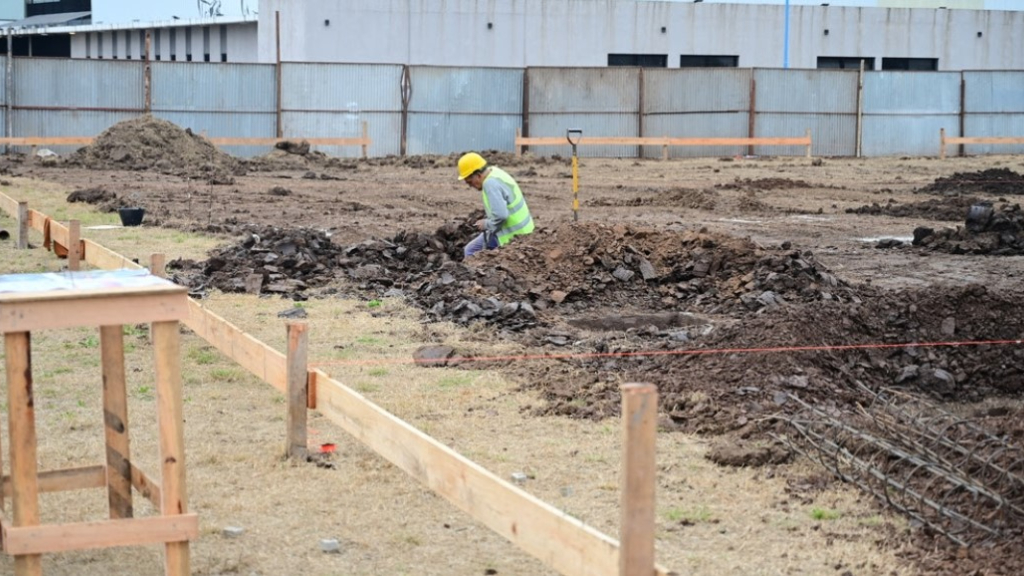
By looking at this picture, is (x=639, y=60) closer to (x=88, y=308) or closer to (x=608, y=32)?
(x=608, y=32)

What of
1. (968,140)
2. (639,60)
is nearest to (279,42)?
(639,60)

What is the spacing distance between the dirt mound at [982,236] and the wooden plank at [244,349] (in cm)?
1126

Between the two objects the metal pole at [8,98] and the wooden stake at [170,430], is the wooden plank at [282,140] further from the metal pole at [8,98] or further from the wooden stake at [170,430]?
the wooden stake at [170,430]

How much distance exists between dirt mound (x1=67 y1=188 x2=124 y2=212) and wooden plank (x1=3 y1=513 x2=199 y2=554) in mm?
18641

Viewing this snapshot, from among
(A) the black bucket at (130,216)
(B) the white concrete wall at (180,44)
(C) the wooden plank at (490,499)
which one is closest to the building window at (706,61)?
(B) the white concrete wall at (180,44)

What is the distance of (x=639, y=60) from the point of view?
48.1 metres

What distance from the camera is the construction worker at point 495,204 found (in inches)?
549

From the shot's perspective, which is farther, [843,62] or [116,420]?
[843,62]

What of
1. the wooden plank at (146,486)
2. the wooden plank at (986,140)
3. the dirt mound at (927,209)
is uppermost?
the wooden plank at (986,140)

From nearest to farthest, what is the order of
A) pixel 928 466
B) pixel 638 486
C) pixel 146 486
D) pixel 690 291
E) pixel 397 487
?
pixel 638 486, pixel 146 486, pixel 928 466, pixel 397 487, pixel 690 291

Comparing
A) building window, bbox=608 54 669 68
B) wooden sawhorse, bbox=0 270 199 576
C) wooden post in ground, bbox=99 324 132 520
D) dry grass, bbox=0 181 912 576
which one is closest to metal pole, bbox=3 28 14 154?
building window, bbox=608 54 669 68

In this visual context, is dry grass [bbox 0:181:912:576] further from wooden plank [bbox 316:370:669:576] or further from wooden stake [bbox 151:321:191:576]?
wooden stake [bbox 151:321:191:576]

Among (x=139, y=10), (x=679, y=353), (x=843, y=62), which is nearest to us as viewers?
(x=679, y=353)

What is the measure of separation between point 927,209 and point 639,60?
1025 inches
